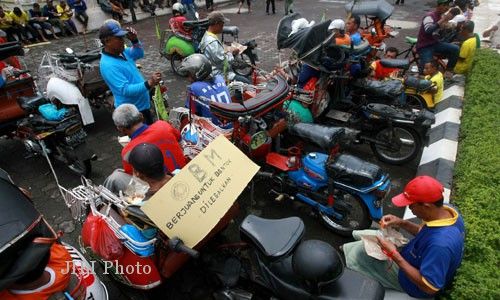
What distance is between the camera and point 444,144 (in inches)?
198

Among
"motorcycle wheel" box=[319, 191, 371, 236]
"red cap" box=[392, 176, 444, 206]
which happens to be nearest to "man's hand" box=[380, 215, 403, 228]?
"red cap" box=[392, 176, 444, 206]

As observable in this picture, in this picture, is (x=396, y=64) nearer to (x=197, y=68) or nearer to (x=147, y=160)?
(x=197, y=68)

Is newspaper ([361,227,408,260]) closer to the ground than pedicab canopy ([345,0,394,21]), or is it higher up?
closer to the ground

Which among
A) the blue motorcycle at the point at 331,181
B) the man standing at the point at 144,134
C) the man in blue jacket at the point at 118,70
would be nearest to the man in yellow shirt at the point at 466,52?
the blue motorcycle at the point at 331,181

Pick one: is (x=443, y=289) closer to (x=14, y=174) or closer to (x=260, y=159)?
(x=260, y=159)

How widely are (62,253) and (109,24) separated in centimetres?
296

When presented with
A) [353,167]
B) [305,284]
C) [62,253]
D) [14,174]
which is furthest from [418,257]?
[14,174]

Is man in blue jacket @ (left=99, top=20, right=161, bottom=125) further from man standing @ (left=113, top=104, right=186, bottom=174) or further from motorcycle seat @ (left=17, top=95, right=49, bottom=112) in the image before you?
motorcycle seat @ (left=17, top=95, right=49, bottom=112)

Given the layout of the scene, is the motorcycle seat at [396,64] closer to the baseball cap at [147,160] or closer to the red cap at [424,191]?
the red cap at [424,191]

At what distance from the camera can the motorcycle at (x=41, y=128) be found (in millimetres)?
4926

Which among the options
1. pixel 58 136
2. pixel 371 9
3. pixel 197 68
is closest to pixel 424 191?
pixel 197 68

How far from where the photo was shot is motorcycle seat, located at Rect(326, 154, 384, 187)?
3637 millimetres

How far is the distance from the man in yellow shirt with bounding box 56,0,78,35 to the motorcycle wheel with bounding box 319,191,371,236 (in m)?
13.6

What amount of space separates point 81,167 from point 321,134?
3710 millimetres
